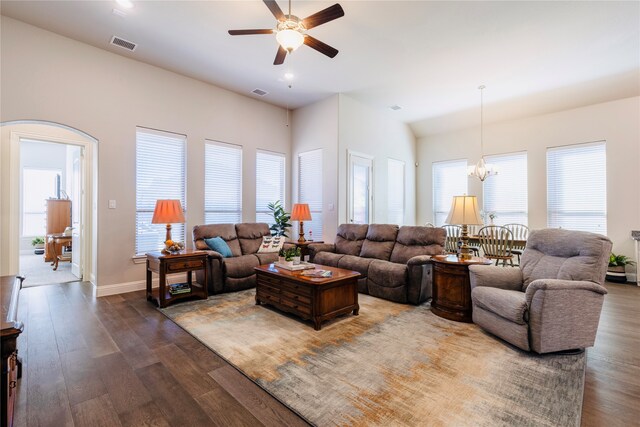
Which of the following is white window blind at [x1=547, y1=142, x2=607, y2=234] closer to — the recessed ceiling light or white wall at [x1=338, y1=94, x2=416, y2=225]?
white wall at [x1=338, y1=94, x2=416, y2=225]

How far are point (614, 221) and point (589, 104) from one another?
220cm

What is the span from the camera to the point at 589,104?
218 inches

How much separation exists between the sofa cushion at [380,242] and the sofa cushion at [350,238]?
126 millimetres

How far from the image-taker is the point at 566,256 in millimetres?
2824

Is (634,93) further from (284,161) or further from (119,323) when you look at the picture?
(119,323)

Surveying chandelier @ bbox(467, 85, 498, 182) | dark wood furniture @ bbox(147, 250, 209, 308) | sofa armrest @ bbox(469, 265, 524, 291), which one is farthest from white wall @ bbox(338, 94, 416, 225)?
sofa armrest @ bbox(469, 265, 524, 291)

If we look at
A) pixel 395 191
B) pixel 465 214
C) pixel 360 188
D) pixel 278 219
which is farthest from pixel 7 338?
pixel 395 191

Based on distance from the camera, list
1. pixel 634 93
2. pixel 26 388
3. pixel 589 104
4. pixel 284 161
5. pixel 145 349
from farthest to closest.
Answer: pixel 284 161 < pixel 589 104 < pixel 634 93 < pixel 145 349 < pixel 26 388

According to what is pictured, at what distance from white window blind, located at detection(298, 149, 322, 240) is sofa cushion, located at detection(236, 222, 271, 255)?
1.16 metres

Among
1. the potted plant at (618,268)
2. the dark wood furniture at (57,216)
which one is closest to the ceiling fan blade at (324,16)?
the potted plant at (618,268)

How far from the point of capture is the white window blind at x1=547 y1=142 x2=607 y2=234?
5445mm

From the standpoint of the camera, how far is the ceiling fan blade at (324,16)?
2.59 m

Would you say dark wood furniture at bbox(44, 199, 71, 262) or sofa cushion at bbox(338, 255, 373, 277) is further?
dark wood furniture at bbox(44, 199, 71, 262)

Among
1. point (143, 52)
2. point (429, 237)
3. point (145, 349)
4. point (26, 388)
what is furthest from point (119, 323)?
point (429, 237)
